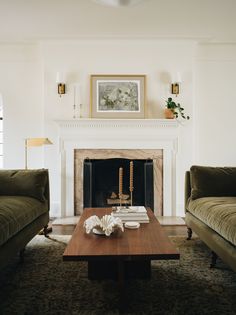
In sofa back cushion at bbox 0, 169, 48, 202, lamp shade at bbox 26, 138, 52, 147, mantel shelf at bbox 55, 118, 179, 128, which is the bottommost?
sofa back cushion at bbox 0, 169, 48, 202

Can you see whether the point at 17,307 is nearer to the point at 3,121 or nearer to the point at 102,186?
the point at 102,186

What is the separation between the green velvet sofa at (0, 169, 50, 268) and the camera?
2.10 metres

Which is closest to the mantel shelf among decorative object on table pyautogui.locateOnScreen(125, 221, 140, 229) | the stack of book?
the stack of book

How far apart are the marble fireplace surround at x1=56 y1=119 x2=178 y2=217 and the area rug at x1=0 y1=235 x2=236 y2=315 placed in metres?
1.86

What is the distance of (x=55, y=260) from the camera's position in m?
2.61

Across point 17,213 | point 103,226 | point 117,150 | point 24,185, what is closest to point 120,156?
point 117,150

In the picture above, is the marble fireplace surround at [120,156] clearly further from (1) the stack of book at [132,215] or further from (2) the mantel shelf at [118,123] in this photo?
(1) the stack of book at [132,215]

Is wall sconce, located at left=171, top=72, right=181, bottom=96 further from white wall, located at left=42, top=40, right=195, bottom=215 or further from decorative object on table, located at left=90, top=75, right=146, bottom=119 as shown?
decorative object on table, located at left=90, top=75, right=146, bottom=119

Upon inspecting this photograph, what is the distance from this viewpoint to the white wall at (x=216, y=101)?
470cm

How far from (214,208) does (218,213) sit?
160mm

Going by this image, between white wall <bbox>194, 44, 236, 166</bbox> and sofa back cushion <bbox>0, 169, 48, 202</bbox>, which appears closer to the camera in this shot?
sofa back cushion <bbox>0, 169, 48, 202</bbox>

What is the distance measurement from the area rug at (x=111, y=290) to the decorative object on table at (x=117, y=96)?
2418 millimetres

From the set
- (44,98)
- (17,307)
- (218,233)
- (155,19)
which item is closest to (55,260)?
(17,307)

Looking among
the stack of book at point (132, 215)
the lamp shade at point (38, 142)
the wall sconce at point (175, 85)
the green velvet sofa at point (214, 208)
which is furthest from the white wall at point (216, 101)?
the stack of book at point (132, 215)
